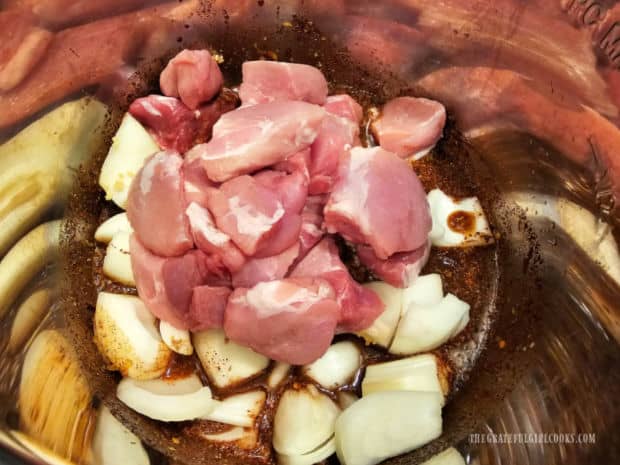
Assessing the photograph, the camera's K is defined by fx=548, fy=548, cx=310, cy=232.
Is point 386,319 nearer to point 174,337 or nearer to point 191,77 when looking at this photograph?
point 174,337

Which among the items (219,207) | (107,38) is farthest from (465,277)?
(107,38)

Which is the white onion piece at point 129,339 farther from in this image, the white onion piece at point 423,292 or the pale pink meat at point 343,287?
the white onion piece at point 423,292

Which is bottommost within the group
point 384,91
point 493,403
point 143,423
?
point 143,423

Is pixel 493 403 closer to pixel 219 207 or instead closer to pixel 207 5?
pixel 219 207

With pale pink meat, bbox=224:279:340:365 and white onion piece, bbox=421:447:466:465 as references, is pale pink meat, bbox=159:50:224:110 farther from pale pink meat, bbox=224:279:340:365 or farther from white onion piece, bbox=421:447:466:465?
white onion piece, bbox=421:447:466:465

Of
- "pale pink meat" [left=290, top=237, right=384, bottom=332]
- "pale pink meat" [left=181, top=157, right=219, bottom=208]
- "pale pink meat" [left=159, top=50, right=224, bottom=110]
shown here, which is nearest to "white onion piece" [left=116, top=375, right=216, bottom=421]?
"pale pink meat" [left=290, top=237, right=384, bottom=332]

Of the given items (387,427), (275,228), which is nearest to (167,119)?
(275,228)
